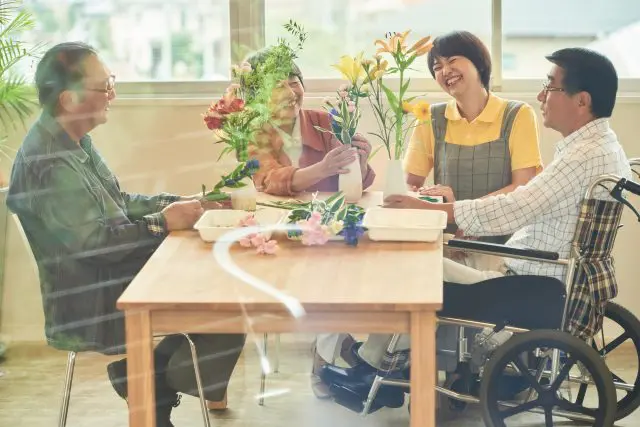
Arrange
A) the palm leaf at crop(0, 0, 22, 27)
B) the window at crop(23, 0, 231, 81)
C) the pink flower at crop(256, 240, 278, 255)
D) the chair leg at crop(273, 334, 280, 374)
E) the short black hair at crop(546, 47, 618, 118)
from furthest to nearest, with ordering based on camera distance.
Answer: the window at crop(23, 0, 231, 81) < the palm leaf at crop(0, 0, 22, 27) < the chair leg at crop(273, 334, 280, 374) < the short black hair at crop(546, 47, 618, 118) < the pink flower at crop(256, 240, 278, 255)

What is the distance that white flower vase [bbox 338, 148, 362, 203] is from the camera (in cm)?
317

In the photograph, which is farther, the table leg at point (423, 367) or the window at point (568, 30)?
the window at point (568, 30)

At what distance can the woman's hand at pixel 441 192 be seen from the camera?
3320 millimetres

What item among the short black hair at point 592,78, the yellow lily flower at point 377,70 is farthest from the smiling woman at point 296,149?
the short black hair at point 592,78

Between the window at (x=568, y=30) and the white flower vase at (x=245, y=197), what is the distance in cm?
153

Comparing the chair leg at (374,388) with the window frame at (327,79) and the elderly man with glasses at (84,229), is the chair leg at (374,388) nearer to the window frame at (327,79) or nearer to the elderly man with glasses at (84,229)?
the elderly man with glasses at (84,229)

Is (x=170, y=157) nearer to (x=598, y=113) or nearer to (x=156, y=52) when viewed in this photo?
(x=156, y=52)

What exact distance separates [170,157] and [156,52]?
44 cm

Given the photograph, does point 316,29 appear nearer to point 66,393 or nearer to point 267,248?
point 267,248

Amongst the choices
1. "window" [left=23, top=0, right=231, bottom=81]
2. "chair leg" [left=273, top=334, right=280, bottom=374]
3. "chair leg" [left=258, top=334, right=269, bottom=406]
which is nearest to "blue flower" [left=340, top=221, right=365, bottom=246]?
"chair leg" [left=258, top=334, right=269, bottom=406]

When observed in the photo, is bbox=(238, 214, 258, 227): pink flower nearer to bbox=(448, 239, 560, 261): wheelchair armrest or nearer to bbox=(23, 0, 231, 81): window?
bbox=(448, 239, 560, 261): wheelchair armrest

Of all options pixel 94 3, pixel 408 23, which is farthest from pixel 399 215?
pixel 94 3

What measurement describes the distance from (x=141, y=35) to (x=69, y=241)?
1671 mm

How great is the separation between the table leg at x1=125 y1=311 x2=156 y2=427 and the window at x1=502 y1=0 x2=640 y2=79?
229 cm
